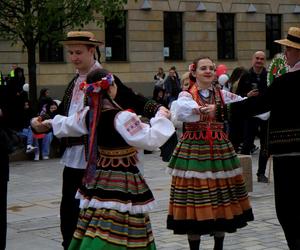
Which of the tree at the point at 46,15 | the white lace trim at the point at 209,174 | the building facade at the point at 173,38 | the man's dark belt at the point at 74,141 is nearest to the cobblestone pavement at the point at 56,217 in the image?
the white lace trim at the point at 209,174

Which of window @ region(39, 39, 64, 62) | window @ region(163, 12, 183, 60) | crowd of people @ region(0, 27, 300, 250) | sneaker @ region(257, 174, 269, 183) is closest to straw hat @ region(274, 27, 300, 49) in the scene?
crowd of people @ region(0, 27, 300, 250)

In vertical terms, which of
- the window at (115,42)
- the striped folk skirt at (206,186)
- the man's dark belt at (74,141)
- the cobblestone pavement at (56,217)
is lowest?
the cobblestone pavement at (56,217)

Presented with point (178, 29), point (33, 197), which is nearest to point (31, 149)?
point (33, 197)

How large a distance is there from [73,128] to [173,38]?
83.6 feet

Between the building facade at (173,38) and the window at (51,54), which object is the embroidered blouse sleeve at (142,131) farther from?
the window at (51,54)

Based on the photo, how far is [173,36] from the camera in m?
30.8

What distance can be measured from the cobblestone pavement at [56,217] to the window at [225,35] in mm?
19931

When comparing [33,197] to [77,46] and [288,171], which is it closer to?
[77,46]

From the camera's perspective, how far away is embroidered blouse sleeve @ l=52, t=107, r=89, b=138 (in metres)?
5.68

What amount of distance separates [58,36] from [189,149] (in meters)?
10.1

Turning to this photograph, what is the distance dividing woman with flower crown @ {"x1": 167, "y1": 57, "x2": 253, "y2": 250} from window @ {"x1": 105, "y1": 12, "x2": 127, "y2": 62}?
21.9 metres

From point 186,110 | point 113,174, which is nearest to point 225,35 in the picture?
point 186,110

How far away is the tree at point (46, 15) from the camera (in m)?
15.8

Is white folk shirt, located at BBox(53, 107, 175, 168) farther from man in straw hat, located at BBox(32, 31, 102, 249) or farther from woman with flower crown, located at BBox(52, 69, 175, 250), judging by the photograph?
man in straw hat, located at BBox(32, 31, 102, 249)
